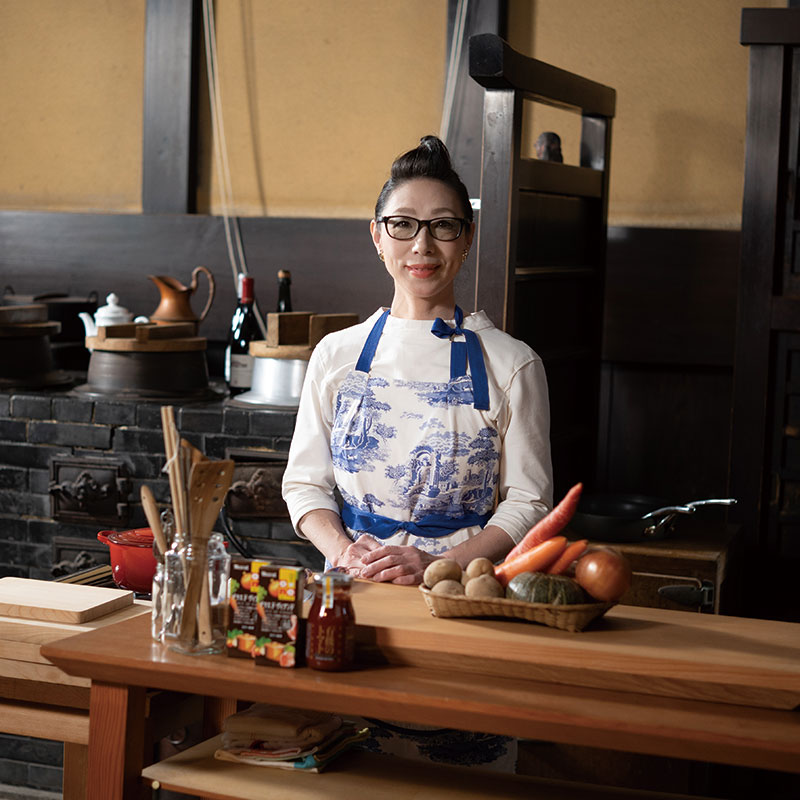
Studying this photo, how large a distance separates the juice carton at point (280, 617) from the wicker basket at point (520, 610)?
22 centimetres

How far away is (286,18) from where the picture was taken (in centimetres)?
429

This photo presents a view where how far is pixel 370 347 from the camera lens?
7.93ft

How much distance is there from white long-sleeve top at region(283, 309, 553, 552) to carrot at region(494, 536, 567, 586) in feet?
1.44

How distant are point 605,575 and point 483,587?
186mm

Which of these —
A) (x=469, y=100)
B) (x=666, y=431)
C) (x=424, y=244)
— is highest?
(x=469, y=100)

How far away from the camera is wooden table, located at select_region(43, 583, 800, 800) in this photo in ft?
5.03

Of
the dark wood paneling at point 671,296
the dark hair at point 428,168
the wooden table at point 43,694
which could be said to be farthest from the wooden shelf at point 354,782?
the dark wood paneling at point 671,296

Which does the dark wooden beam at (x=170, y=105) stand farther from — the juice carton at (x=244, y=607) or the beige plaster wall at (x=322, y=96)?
the juice carton at (x=244, y=607)

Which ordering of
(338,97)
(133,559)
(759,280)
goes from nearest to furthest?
1. (133,559)
2. (759,280)
3. (338,97)

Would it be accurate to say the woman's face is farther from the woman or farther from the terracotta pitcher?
the terracotta pitcher

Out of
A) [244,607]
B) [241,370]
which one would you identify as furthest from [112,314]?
[244,607]

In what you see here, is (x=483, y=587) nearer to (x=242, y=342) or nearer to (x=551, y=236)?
(x=551, y=236)

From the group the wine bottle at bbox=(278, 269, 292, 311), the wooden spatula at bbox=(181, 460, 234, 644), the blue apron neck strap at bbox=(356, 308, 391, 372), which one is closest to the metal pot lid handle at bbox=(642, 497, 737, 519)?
the blue apron neck strap at bbox=(356, 308, 391, 372)

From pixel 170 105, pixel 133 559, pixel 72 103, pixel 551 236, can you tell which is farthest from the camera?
pixel 72 103
